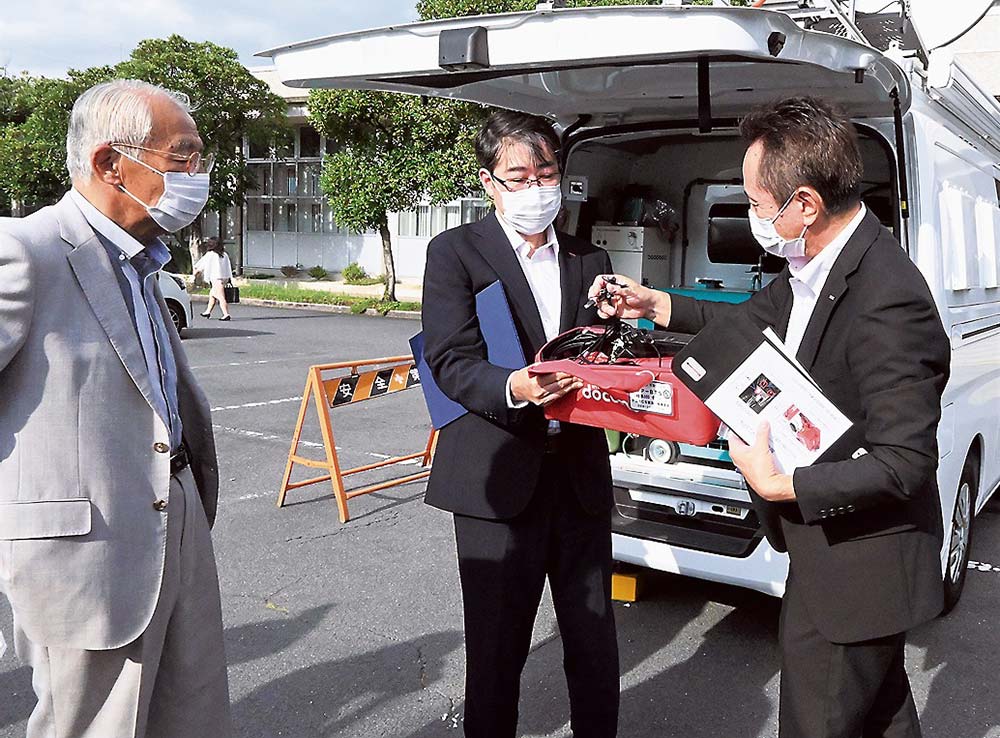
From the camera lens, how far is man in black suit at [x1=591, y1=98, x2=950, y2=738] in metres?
1.94

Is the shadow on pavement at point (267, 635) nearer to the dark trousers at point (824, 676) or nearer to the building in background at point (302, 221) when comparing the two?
the dark trousers at point (824, 676)

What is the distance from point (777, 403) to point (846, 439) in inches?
6.5

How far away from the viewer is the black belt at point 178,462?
7.36ft

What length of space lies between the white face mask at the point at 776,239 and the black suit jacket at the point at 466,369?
0.72m

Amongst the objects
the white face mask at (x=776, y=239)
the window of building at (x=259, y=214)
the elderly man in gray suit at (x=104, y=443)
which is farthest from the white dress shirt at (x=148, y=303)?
the window of building at (x=259, y=214)

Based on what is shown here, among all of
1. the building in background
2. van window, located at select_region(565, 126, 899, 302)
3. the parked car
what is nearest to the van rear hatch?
van window, located at select_region(565, 126, 899, 302)

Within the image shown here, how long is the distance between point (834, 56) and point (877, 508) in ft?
4.96

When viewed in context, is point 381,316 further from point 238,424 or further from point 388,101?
point 238,424

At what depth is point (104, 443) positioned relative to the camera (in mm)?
2029

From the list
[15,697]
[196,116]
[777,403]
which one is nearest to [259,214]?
[196,116]

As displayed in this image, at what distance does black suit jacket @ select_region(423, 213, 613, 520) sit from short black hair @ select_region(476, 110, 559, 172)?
209 millimetres

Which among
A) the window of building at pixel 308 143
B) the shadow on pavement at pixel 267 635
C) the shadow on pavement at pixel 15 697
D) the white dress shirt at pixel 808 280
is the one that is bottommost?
the shadow on pavement at pixel 267 635

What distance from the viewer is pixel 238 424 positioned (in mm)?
8633

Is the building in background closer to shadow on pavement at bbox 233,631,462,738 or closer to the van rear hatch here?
the van rear hatch
